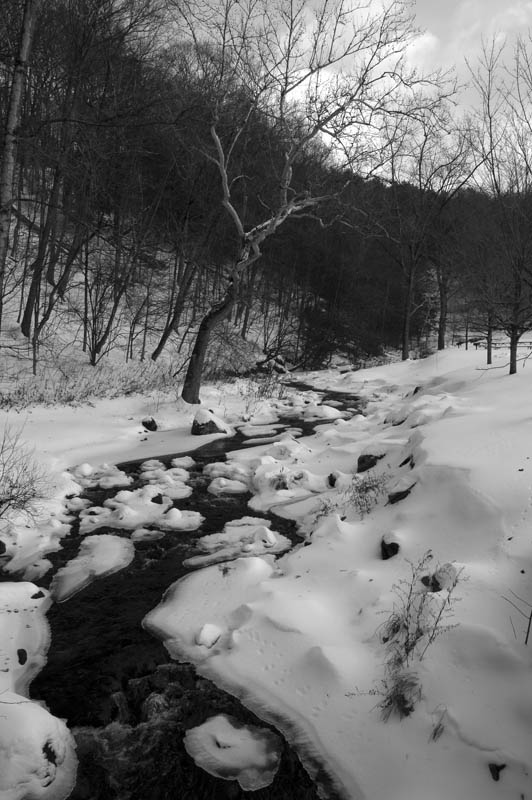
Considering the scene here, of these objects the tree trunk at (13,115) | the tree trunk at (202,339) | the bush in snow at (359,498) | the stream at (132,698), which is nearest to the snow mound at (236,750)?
the stream at (132,698)

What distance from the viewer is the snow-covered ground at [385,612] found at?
Result: 279 cm

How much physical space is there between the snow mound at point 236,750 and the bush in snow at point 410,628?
2.33ft

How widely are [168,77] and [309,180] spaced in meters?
5.68

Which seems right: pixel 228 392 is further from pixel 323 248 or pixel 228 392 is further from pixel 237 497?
pixel 323 248

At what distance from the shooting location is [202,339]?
11672 millimetres

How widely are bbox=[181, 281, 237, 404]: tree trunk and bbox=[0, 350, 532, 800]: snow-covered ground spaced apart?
4.33 meters

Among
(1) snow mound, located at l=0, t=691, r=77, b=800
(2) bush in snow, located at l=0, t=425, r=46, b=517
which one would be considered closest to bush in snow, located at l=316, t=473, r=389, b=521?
(2) bush in snow, located at l=0, t=425, r=46, b=517

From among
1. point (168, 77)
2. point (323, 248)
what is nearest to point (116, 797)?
point (168, 77)

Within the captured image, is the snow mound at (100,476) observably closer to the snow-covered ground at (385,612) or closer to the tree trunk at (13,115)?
the snow-covered ground at (385,612)

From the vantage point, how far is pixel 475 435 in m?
6.23

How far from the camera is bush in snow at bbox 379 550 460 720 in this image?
10.1ft

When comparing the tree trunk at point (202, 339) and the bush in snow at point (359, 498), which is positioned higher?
the tree trunk at point (202, 339)

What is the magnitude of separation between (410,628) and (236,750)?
137cm

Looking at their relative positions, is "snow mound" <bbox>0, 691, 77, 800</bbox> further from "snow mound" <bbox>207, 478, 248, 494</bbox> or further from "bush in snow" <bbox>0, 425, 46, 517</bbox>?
"snow mound" <bbox>207, 478, 248, 494</bbox>
